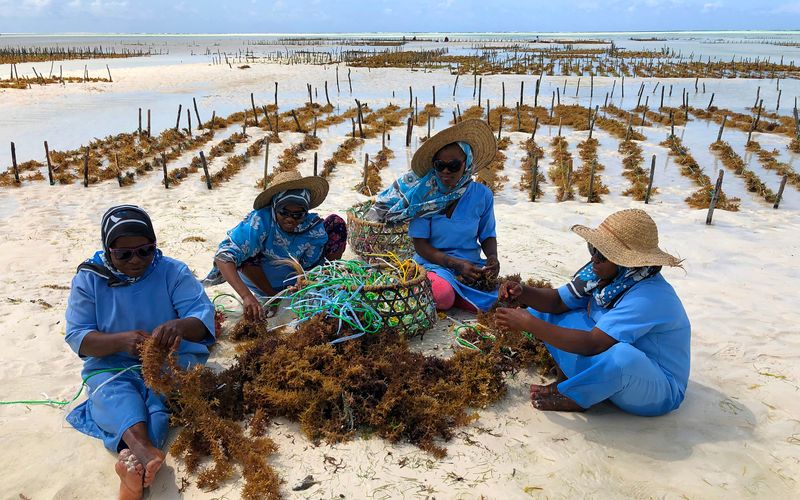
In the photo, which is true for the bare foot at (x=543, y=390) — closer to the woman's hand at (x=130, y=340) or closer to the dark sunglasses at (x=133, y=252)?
the woman's hand at (x=130, y=340)

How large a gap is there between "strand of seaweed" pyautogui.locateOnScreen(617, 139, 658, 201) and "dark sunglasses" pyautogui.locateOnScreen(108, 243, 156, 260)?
753 cm

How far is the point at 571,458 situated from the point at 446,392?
70cm

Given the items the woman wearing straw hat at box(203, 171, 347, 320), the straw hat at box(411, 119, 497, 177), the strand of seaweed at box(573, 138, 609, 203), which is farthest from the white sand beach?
the straw hat at box(411, 119, 497, 177)

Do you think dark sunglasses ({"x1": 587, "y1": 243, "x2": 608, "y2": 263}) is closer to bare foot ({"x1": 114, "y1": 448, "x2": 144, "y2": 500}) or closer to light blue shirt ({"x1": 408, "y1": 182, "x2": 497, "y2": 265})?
light blue shirt ({"x1": 408, "y1": 182, "x2": 497, "y2": 265})

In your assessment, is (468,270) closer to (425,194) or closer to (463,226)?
(463,226)

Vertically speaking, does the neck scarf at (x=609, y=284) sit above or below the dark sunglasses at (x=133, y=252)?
below

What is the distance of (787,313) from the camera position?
4043 mm

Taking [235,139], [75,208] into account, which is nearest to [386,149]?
[235,139]

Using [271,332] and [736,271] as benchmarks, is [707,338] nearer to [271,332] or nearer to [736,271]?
[736,271]

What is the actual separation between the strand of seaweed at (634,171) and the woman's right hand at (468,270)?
17.9ft

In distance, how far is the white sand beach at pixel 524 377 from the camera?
2326 mm

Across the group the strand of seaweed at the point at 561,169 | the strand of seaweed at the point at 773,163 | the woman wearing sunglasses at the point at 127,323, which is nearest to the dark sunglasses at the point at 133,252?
the woman wearing sunglasses at the point at 127,323

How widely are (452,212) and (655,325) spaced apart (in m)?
1.86

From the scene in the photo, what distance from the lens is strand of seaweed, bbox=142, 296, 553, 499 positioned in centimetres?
241
